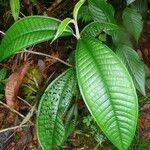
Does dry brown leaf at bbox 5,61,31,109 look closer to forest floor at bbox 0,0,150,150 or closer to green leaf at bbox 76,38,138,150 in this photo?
forest floor at bbox 0,0,150,150

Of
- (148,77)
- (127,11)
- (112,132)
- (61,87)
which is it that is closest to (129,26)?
(127,11)

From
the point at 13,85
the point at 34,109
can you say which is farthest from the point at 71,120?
the point at 13,85

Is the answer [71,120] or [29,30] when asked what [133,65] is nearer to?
[71,120]

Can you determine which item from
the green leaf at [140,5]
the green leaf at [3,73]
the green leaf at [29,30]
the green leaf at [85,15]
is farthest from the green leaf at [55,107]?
the green leaf at [140,5]

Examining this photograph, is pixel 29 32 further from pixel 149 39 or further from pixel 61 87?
pixel 149 39

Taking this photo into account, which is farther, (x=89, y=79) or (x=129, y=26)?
(x=129, y=26)
